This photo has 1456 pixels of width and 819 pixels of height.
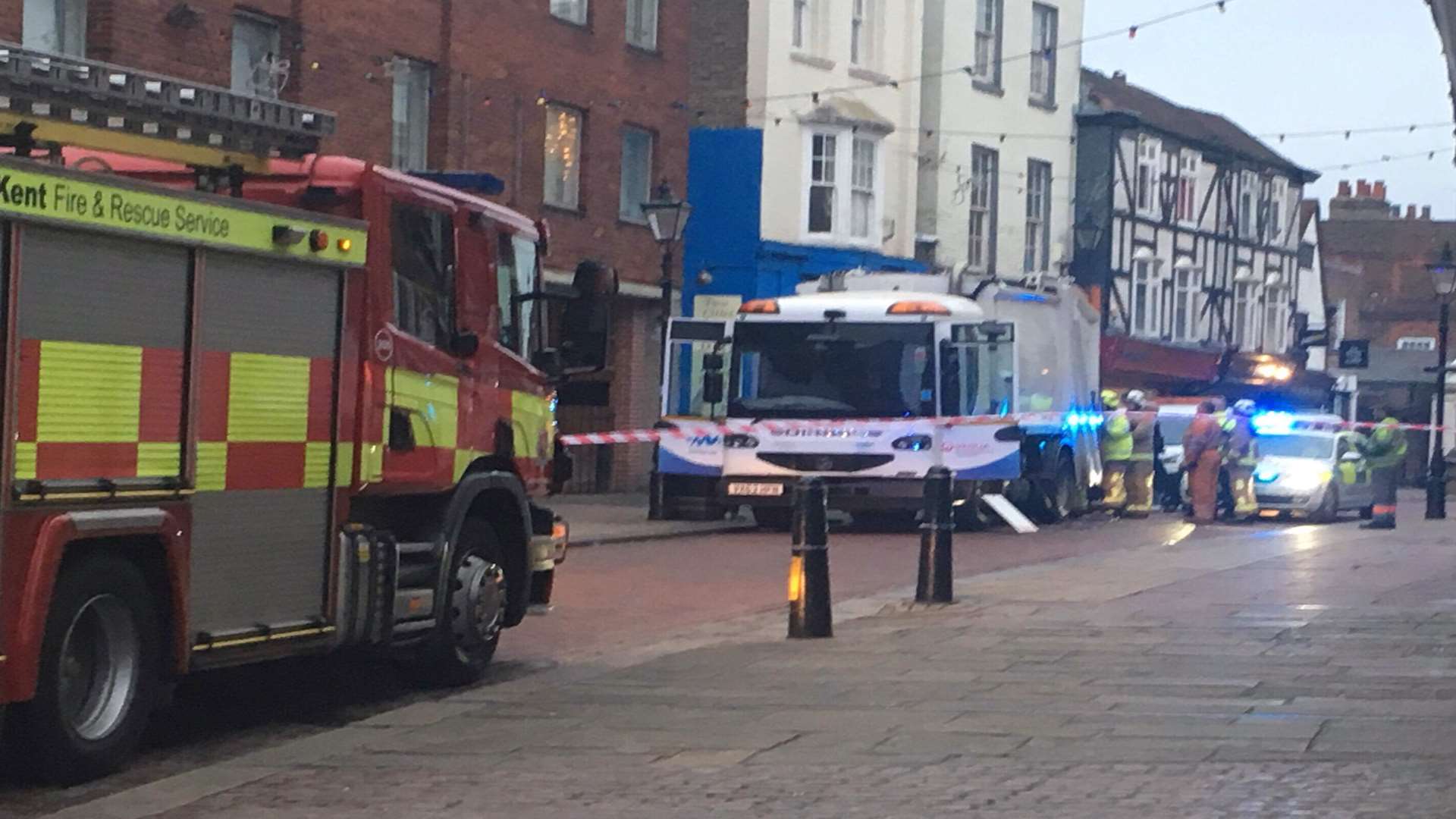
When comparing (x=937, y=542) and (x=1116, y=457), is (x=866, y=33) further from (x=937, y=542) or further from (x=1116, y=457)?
(x=937, y=542)

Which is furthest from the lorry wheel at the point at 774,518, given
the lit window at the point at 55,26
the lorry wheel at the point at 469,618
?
the lorry wheel at the point at 469,618

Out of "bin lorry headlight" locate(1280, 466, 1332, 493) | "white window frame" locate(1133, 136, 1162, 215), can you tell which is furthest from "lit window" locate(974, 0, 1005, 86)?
"bin lorry headlight" locate(1280, 466, 1332, 493)

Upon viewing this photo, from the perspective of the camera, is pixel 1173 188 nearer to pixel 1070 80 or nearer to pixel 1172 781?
pixel 1070 80

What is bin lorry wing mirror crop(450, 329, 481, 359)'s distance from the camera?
11.3 metres

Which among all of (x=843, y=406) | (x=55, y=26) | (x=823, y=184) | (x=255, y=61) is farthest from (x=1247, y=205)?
(x=55, y=26)

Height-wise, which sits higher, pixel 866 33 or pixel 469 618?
pixel 866 33

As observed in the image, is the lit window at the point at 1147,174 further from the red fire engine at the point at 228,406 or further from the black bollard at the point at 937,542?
the red fire engine at the point at 228,406

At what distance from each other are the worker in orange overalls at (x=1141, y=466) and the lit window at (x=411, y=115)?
1067 centimetres

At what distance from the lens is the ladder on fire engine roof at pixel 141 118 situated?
8.43 metres

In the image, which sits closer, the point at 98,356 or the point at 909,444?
the point at 98,356

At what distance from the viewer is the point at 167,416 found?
878cm

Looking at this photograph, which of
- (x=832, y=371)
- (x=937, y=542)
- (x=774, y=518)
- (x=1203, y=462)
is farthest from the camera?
(x=1203, y=462)

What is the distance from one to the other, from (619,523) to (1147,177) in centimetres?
2905

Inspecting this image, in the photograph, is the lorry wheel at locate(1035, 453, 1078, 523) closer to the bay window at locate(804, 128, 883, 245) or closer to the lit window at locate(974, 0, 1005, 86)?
the bay window at locate(804, 128, 883, 245)
